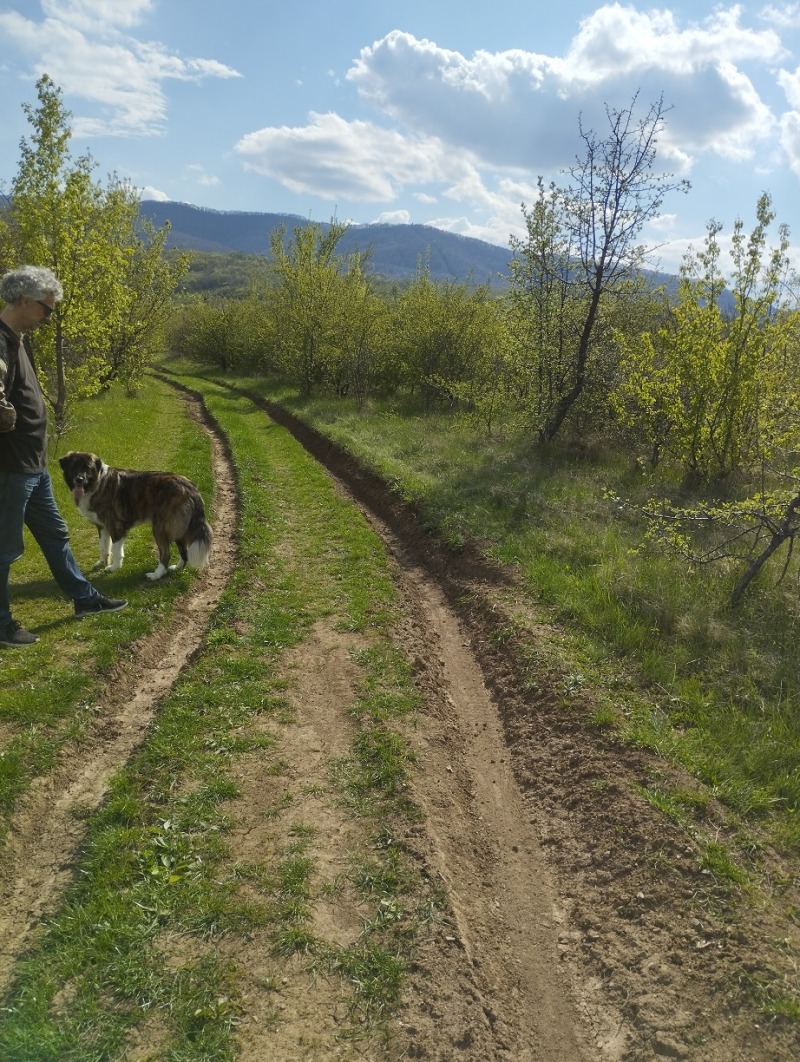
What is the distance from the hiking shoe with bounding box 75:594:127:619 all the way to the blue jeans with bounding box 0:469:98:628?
60mm

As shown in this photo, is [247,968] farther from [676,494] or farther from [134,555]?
[676,494]

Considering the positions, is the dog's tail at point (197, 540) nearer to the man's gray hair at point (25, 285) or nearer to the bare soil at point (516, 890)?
the bare soil at point (516, 890)

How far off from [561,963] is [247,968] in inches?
77.7

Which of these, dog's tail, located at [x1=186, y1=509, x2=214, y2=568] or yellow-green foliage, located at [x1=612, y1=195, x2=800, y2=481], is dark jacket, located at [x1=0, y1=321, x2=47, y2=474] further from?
yellow-green foliage, located at [x1=612, y1=195, x2=800, y2=481]

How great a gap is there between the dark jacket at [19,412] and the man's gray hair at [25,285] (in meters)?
0.30

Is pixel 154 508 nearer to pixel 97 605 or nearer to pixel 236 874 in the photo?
pixel 97 605

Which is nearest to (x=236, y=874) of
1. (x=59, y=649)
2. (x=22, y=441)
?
(x=59, y=649)

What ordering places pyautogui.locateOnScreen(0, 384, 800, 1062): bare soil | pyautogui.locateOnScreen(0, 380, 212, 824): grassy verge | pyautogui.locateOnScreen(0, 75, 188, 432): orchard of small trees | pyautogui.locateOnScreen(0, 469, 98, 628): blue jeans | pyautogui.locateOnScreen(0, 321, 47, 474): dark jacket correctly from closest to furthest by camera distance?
pyautogui.locateOnScreen(0, 384, 800, 1062): bare soil < pyautogui.locateOnScreen(0, 380, 212, 824): grassy verge < pyautogui.locateOnScreen(0, 321, 47, 474): dark jacket < pyautogui.locateOnScreen(0, 469, 98, 628): blue jeans < pyautogui.locateOnScreen(0, 75, 188, 432): orchard of small trees

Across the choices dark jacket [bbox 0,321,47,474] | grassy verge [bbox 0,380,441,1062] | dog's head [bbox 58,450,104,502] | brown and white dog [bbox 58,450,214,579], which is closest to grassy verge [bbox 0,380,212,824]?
grassy verge [bbox 0,380,441,1062]

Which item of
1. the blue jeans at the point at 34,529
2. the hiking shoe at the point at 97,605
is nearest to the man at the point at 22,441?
the blue jeans at the point at 34,529

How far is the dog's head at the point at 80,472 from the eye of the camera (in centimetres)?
733

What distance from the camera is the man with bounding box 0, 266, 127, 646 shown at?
5.47 metres

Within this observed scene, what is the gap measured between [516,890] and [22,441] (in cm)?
598

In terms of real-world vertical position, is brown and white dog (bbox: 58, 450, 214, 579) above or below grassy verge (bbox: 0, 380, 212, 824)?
above
